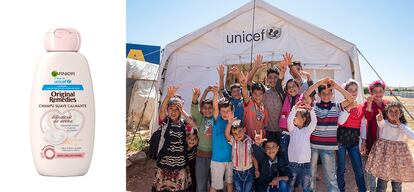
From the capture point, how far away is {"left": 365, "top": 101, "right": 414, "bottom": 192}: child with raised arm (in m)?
1.68

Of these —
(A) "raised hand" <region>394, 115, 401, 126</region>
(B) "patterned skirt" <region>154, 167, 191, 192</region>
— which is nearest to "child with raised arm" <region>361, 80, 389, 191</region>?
(A) "raised hand" <region>394, 115, 401, 126</region>

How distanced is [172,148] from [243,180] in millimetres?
337

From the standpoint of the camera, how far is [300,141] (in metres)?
1.64

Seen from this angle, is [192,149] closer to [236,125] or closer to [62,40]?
[236,125]

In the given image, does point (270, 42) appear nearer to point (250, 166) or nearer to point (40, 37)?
point (250, 166)

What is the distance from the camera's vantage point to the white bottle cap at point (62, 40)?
3.50 ft

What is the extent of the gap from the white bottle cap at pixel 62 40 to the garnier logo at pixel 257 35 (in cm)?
171

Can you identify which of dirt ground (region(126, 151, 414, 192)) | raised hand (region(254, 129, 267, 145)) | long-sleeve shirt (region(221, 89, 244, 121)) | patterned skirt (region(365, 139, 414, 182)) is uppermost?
long-sleeve shirt (region(221, 89, 244, 121))

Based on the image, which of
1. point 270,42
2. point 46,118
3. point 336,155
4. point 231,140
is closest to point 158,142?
point 231,140

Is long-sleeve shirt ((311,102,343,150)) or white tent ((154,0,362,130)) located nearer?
long-sleeve shirt ((311,102,343,150))

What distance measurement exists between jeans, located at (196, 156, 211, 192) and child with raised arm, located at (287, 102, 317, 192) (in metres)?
0.37

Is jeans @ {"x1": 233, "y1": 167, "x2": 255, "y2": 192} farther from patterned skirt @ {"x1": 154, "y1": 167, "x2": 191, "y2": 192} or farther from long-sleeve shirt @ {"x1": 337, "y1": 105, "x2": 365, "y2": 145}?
long-sleeve shirt @ {"x1": 337, "y1": 105, "x2": 365, "y2": 145}

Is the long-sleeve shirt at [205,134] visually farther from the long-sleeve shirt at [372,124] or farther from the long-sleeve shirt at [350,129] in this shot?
the long-sleeve shirt at [372,124]

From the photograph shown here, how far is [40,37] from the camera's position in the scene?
112 cm
